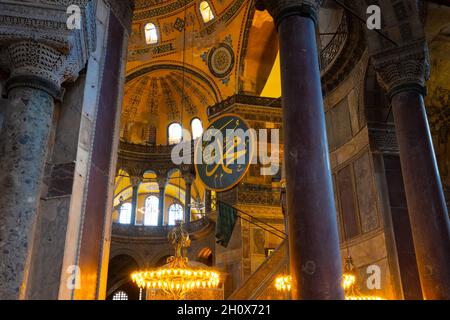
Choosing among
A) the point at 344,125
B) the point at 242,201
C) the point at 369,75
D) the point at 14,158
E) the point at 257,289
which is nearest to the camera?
the point at 14,158

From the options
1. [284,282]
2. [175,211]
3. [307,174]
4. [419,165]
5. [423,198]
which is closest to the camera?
[307,174]

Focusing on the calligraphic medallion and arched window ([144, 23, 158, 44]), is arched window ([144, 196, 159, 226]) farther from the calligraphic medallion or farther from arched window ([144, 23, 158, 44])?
the calligraphic medallion

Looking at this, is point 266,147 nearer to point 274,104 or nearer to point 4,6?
point 274,104

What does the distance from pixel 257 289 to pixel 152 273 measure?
2686 mm

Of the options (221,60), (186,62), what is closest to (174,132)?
(186,62)

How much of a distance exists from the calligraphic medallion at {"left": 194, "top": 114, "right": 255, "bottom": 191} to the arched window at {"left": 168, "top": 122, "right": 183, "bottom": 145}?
831 cm

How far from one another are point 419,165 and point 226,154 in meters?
5.02

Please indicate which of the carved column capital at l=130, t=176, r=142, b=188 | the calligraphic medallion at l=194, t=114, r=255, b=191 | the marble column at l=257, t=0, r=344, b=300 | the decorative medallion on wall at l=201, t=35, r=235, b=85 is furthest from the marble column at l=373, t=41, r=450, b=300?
the carved column capital at l=130, t=176, r=142, b=188

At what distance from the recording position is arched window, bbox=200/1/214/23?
16312 mm

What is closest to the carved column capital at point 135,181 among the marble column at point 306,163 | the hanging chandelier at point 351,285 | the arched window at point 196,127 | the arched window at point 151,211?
the arched window at point 196,127

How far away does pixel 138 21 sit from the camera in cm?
1714

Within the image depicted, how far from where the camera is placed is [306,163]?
13.9ft

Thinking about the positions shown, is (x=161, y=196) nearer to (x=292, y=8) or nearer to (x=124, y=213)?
(x=124, y=213)
